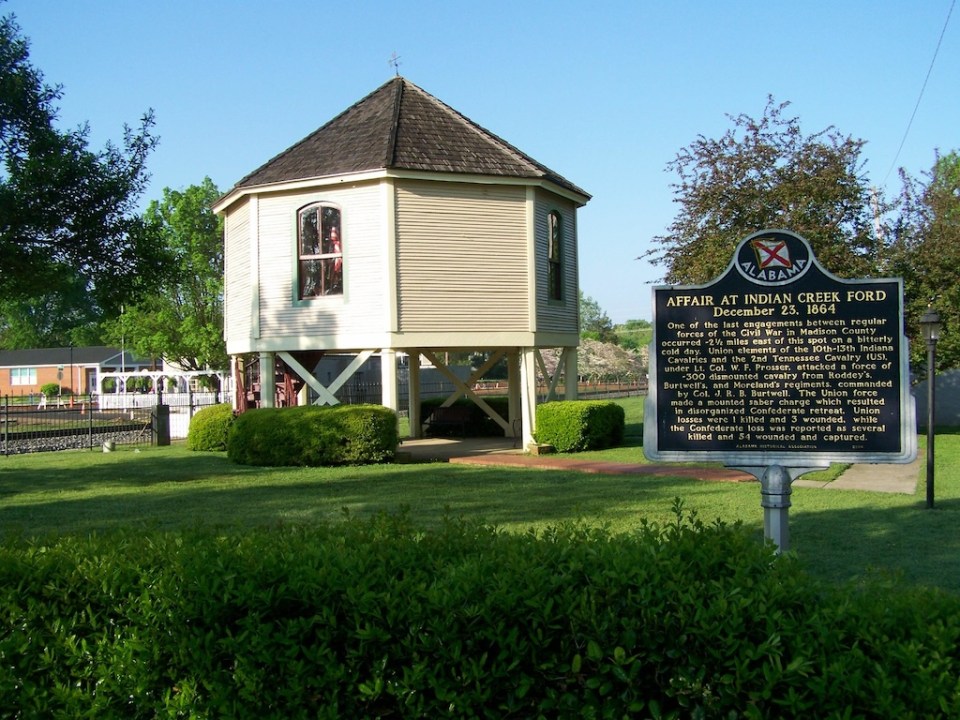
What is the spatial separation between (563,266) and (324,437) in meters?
7.41

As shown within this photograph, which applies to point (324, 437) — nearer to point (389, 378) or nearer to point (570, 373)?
point (389, 378)

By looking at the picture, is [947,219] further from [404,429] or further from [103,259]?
[103,259]

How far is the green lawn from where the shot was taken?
9438mm

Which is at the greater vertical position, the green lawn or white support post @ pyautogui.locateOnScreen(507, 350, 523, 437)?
white support post @ pyautogui.locateOnScreen(507, 350, 523, 437)

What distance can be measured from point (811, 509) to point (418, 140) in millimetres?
12139

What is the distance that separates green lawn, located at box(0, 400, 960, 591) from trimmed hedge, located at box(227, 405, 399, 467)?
0.54m

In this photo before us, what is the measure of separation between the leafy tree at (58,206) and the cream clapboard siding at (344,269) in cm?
507

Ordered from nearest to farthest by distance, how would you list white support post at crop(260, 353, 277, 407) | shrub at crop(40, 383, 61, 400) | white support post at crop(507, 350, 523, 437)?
white support post at crop(260, 353, 277, 407), white support post at crop(507, 350, 523, 437), shrub at crop(40, 383, 61, 400)

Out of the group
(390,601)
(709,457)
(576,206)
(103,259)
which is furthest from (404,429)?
(390,601)

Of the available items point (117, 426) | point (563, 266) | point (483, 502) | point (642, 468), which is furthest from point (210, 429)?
point (483, 502)

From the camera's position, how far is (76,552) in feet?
16.0

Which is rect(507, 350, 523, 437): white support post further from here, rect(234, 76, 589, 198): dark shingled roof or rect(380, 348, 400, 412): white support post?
rect(380, 348, 400, 412): white support post

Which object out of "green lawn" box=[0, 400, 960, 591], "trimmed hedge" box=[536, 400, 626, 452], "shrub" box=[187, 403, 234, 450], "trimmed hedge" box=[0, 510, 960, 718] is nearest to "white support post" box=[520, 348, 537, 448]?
"trimmed hedge" box=[536, 400, 626, 452]

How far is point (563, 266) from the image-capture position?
22203mm
